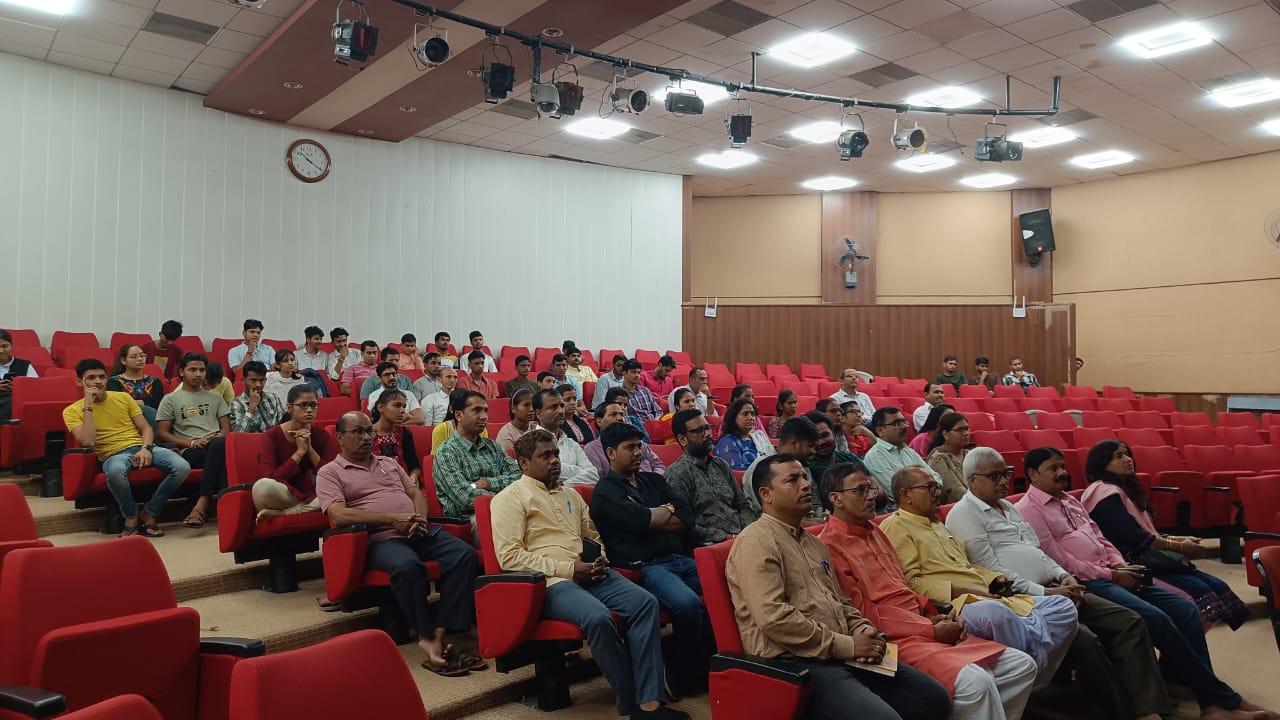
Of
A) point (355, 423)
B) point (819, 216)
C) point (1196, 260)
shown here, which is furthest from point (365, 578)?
point (1196, 260)

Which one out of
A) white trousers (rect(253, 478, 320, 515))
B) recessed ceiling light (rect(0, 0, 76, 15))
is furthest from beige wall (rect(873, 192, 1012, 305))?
white trousers (rect(253, 478, 320, 515))

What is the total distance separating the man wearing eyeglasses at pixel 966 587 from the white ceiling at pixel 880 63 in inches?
181

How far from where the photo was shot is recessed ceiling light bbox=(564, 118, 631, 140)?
9438mm

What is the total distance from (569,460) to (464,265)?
648 centimetres

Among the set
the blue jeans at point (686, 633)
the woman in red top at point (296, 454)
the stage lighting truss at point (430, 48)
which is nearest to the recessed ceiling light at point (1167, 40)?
the stage lighting truss at point (430, 48)

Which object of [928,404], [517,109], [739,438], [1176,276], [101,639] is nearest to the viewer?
[101,639]

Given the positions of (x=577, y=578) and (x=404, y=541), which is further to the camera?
(x=404, y=541)

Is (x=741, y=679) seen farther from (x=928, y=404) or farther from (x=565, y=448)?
(x=928, y=404)

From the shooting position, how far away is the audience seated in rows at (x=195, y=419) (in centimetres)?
466

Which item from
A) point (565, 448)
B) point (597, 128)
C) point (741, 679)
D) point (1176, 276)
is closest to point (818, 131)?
point (597, 128)

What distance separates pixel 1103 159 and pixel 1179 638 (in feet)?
30.7

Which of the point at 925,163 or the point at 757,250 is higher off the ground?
the point at 925,163

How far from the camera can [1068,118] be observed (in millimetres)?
9172

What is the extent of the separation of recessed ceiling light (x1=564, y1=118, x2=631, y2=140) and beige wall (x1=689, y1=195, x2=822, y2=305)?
3.24 m
